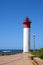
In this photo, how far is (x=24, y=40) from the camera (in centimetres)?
3147

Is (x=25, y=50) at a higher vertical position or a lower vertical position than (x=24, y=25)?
lower

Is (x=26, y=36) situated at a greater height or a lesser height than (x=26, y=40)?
greater

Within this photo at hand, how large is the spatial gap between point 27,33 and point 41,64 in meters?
21.9

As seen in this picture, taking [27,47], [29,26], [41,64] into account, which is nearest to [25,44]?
[27,47]

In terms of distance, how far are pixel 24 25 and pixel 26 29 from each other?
75cm

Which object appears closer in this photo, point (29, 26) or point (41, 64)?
point (41, 64)

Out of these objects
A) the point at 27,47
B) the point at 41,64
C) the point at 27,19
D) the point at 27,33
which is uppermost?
the point at 27,19

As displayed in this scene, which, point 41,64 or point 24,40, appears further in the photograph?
point 24,40

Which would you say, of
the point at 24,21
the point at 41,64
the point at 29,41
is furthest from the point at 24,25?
the point at 41,64

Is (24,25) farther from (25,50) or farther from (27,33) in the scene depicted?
(25,50)

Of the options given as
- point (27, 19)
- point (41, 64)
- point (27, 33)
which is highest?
point (27, 19)

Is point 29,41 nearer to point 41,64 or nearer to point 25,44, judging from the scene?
point 25,44

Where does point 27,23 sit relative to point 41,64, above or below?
above

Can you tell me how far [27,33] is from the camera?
1233 inches
